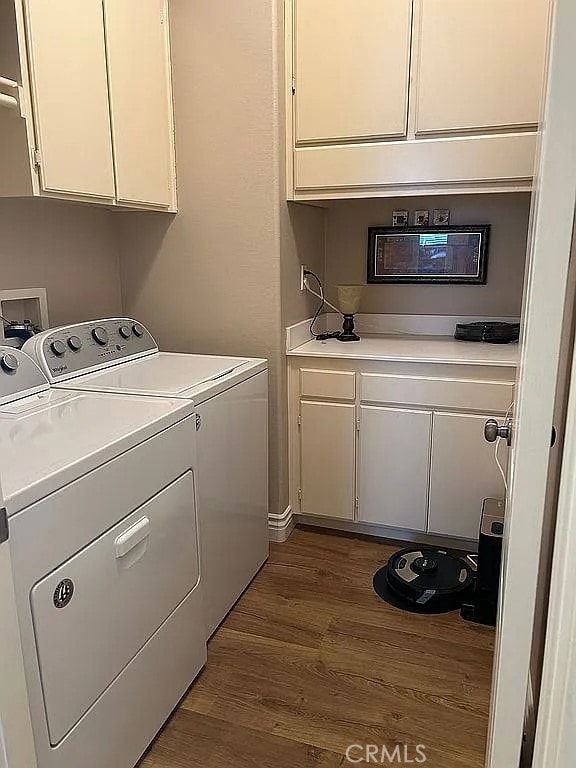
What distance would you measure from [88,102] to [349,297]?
4.51 feet

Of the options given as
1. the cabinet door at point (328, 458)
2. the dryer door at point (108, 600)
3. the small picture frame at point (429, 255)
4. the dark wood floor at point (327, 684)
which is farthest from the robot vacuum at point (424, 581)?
the small picture frame at point (429, 255)

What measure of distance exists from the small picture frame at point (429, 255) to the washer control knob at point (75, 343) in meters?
1.50

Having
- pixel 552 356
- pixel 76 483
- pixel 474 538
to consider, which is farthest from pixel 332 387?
pixel 552 356

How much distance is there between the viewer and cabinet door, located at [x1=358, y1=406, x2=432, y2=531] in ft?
7.98

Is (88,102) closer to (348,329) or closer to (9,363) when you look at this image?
(9,363)

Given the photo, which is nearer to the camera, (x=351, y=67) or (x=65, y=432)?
(x=65, y=432)

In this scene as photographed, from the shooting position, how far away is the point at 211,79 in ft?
7.55

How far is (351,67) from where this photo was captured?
2.29 meters

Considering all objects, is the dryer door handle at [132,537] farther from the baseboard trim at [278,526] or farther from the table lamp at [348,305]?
the table lamp at [348,305]

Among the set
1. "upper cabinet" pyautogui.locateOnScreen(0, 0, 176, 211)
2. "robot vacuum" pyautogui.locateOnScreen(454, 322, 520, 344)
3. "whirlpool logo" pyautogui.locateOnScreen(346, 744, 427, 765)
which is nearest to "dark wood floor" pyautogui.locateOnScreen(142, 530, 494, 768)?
"whirlpool logo" pyautogui.locateOnScreen(346, 744, 427, 765)

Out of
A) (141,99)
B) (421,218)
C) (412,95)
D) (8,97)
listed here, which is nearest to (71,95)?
(8,97)

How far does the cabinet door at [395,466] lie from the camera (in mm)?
2432

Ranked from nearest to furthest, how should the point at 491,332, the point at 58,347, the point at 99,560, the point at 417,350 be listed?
the point at 99,560 → the point at 58,347 → the point at 417,350 → the point at 491,332

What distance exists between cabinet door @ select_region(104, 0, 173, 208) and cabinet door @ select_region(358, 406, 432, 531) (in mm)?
1270
